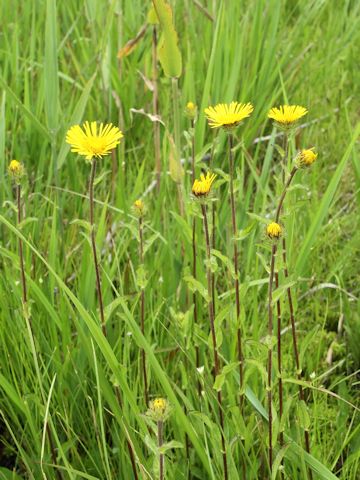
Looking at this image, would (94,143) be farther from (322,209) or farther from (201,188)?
(322,209)

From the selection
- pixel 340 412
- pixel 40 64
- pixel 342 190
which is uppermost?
pixel 40 64

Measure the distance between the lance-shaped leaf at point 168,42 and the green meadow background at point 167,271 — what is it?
0.34 feet

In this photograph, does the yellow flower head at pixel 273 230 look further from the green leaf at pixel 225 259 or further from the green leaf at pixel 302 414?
the green leaf at pixel 302 414

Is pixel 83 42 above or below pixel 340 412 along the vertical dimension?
above

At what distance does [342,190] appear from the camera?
6.01 feet

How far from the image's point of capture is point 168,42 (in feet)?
3.67

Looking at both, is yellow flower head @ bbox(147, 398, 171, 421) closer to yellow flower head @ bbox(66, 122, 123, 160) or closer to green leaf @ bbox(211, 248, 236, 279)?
green leaf @ bbox(211, 248, 236, 279)

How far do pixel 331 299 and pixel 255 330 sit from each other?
365 mm

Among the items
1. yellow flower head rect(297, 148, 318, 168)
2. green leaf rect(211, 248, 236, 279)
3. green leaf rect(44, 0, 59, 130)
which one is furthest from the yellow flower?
green leaf rect(44, 0, 59, 130)

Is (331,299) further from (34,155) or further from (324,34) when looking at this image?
(324,34)

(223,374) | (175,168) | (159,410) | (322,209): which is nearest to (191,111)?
(175,168)

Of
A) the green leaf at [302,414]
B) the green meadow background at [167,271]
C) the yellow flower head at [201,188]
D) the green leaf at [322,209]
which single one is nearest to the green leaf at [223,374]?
the green meadow background at [167,271]

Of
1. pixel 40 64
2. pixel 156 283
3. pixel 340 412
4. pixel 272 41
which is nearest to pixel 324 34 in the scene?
pixel 272 41

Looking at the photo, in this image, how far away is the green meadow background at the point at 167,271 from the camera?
104 centimetres
